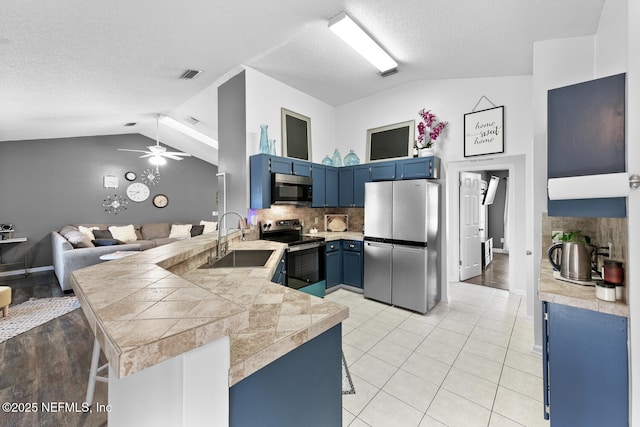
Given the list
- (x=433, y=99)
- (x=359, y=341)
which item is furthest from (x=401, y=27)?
(x=359, y=341)

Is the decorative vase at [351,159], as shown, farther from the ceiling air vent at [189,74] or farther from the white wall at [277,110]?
the ceiling air vent at [189,74]

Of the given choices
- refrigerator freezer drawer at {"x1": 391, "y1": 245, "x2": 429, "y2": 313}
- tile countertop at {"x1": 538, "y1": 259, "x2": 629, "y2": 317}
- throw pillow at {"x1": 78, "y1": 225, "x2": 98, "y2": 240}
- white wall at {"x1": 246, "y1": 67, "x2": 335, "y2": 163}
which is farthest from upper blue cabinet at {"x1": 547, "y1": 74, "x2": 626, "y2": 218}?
throw pillow at {"x1": 78, "y1": 225, "x2": 98, "y2": 240}

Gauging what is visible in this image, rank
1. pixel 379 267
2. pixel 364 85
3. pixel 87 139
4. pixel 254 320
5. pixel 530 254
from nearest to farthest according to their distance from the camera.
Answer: pixel 254 320, pixel 530 254, pixel 379 267, pixel 364 85, pixel 87 139

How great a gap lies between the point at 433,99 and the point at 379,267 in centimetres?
255

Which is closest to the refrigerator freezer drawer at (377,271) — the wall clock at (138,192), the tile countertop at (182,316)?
the tile countertop at (182,316)

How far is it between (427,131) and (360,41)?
1639 mm

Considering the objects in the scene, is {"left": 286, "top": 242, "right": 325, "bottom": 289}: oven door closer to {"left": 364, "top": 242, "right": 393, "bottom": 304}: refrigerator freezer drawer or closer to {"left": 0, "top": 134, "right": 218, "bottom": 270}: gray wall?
{"left": 364, "top": 242, "right": 393, "bottom": 304}: refrigerator freezer drawer

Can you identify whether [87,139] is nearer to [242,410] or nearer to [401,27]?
[401,27]

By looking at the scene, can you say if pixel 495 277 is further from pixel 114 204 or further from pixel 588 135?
pixel 114 204

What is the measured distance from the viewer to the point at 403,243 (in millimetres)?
3547

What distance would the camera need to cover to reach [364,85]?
165 inches

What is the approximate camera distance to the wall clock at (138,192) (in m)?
7.02

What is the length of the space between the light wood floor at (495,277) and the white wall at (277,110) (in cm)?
354

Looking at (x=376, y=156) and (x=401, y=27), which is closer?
(x=401, y=27)
